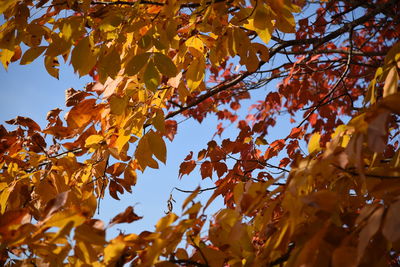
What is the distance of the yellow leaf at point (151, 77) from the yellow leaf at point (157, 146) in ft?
1.04

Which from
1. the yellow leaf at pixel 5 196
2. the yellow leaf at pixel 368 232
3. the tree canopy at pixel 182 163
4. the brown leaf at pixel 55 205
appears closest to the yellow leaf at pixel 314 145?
the tree canopy at pixel 182 163

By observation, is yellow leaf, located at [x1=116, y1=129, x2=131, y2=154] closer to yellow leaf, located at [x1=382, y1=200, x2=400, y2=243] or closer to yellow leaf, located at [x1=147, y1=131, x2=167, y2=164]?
yellow leaf, located at [x1=147, y1=131, x2=167, y2=164]

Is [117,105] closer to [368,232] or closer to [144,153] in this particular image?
[144,153]

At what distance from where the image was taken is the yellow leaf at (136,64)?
1439 millimetres

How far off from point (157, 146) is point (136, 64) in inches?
17.6

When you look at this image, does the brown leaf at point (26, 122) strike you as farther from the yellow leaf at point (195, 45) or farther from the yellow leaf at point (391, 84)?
the yellow leaf at point (391, 84)

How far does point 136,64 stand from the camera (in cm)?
145

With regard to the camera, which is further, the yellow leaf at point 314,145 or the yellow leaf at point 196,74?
the yellow leaf at point 196,74

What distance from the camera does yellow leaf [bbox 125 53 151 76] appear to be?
1439mm

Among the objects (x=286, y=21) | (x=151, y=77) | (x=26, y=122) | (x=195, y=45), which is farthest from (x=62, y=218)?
(x=26, y=122)

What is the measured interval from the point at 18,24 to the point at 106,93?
0.53 m

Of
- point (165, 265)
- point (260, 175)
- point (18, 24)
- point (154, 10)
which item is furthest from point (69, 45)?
point (260, 175)

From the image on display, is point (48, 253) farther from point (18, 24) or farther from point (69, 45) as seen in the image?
point (18, 24)

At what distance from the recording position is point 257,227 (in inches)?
56.7
